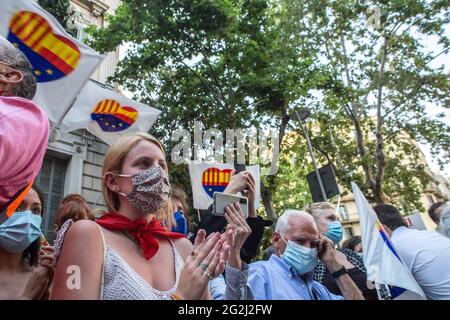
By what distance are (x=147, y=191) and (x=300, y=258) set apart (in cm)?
161

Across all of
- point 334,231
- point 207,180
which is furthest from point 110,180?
point 207,180

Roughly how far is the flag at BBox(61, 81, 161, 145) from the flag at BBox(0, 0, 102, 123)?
6.44 ft

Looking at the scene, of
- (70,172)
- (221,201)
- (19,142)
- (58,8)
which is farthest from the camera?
(70,172)

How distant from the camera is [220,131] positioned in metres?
10.7

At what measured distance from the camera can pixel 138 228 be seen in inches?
66.6

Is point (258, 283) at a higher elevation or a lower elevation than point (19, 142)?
lower

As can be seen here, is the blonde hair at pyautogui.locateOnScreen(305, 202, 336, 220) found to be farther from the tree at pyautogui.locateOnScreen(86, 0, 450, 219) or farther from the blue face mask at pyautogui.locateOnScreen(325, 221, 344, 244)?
the tree at pyautogui.locateOnScreen(86, 0, 450, 219)

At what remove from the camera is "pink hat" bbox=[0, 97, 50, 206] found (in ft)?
3.54

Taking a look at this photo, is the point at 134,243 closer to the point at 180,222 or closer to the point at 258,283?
the point at 258,283

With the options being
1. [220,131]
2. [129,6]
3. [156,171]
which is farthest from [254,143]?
[156,171]

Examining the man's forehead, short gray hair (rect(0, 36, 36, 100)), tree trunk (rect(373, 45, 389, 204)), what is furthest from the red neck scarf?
tree trunk (rect(373, 45, 389, 204))

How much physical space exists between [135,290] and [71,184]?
8.92 m
